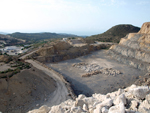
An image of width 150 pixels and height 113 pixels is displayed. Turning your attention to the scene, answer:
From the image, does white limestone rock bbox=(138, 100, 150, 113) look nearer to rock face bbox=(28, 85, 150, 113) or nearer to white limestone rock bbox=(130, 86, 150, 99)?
rock face bbox=(28, 85, 150, 113)

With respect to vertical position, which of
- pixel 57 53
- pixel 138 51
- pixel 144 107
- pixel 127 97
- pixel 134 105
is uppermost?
pixel 138 51

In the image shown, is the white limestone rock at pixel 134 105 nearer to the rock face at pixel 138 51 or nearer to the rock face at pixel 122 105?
the rock face at pixel 122 105

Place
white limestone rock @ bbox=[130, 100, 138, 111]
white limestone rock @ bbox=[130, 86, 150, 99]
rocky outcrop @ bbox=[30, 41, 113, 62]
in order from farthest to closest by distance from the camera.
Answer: rocky outcrop @ bbox=[30, 41, 113, 62] → white limestone rock @ bbox=[130, 86, 150, 99] → white limestone rock @ bbox=[130, 100, 138, 111]

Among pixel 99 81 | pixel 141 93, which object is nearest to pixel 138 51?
pixel 99 81

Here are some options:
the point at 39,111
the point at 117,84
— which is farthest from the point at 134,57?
the point at 39,111

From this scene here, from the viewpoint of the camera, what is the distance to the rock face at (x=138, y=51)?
2112 centimetres

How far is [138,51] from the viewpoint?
22844mm

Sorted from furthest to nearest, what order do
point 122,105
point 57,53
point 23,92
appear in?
point 57,53
point 23,92
point 122,105

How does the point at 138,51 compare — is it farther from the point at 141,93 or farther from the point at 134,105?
the point at 134,105

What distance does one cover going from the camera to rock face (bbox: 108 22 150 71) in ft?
69.3

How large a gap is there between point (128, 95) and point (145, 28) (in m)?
26.0

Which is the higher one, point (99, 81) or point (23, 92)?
point (23, 92)

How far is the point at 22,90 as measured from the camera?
10.1 metres

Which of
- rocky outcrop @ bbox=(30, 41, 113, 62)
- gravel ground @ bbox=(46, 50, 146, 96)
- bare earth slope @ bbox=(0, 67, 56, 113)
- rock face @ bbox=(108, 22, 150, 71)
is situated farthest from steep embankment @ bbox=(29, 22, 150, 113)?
rocky outcrop @ bbox=(30, 41, 113, 62)
